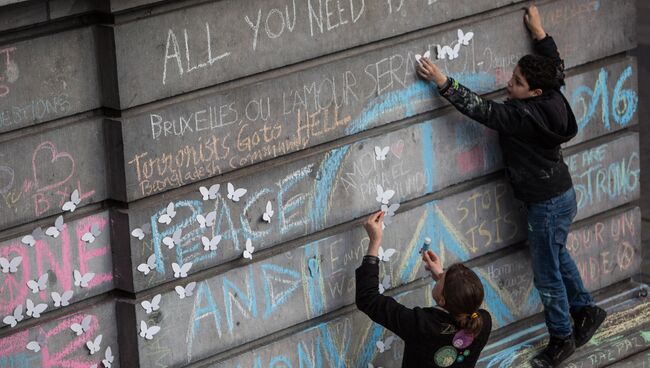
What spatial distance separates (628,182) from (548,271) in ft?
4.31

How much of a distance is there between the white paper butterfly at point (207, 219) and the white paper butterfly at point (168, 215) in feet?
0.52

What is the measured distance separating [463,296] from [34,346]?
2.08m

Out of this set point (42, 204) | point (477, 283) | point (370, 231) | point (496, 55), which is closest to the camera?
point (42, 204)

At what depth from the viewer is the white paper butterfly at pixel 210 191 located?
734 centimetres

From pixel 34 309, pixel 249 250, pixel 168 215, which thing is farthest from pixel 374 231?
pixel 34 309

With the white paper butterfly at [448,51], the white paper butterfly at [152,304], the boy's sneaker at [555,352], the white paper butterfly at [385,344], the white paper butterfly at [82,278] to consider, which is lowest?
the boy's sneaker at [555,352]

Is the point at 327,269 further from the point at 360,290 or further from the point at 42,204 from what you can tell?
the point at 42,204

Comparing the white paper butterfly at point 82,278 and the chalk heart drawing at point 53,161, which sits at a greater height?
the chalk heart drawing at point 53,161

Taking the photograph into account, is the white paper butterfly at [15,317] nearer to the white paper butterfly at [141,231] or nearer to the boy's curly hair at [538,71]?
the white paper butterfly at [141,231]

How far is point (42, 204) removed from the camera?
6.88 meters

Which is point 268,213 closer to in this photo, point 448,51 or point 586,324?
point 448,51

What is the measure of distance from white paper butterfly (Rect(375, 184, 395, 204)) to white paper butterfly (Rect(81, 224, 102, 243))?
176 centimetres

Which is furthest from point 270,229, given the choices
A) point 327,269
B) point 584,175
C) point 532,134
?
point 584,175

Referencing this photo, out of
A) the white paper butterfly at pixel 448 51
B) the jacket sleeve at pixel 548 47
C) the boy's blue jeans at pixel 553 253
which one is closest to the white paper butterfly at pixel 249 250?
the white paper butterfly at pixel 448 51
